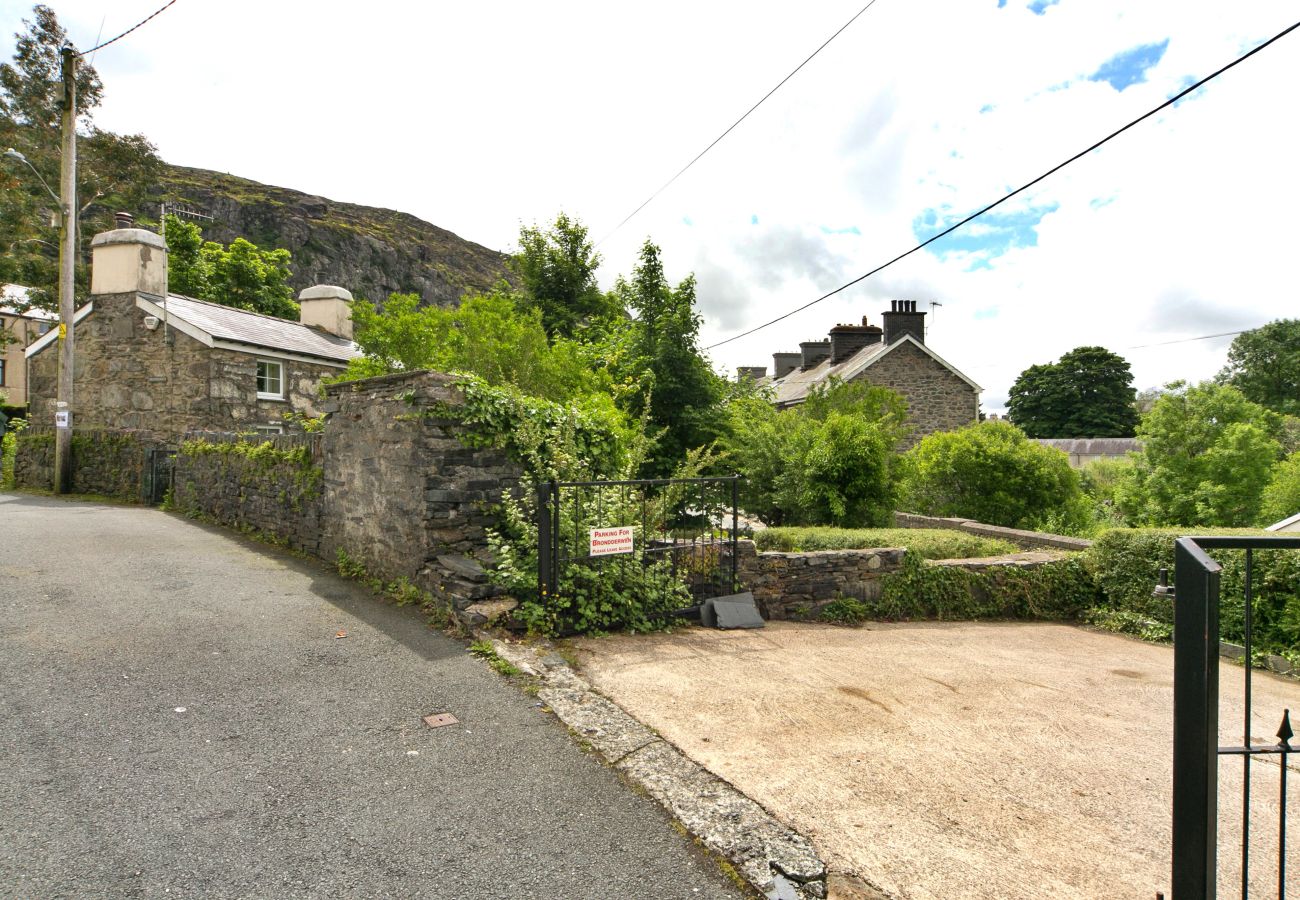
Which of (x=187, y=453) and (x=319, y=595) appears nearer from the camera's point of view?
(x=319, y=595)

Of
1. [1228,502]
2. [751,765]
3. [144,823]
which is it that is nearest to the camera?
[144,823]

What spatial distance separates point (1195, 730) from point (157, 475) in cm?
1621

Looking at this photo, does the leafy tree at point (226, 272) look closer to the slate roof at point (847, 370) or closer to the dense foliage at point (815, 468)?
the dense foliage at point (815, 468)

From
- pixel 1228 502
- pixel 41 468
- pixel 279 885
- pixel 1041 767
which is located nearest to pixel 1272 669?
pixel 1041 767

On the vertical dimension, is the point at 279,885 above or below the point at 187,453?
below

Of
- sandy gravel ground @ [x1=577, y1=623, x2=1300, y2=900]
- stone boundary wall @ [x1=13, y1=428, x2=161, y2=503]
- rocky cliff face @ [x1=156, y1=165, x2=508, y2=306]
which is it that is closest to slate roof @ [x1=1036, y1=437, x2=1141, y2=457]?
rocky cliff face @ [x1=156, y1=165, x2=508, y2=306]

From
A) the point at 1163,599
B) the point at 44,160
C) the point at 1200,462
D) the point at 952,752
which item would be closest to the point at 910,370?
the point at 1200,462

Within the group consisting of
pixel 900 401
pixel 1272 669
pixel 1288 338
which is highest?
pixel 1288 338

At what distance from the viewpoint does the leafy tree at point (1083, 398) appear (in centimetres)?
5497

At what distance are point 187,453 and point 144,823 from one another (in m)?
11.5

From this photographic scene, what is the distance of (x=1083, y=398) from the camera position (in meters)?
56.7

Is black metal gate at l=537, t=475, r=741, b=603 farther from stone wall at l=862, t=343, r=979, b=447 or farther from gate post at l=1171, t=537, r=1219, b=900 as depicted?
stone wall at l=862, t=343, r=979, b=447

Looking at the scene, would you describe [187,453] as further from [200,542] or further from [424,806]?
[424,806]

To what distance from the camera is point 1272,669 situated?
23.4ft
